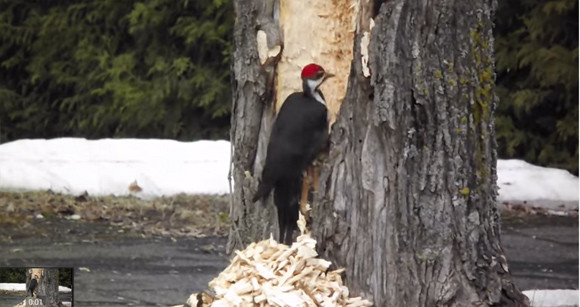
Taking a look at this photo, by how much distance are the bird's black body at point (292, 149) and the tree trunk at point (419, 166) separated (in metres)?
0.05

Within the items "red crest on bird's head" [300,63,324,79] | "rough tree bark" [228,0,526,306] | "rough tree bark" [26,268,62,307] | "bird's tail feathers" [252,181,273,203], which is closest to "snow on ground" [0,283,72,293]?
"rough tree bark" [26,268,62,307]

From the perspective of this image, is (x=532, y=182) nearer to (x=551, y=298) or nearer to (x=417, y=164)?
(x=551, y=298)

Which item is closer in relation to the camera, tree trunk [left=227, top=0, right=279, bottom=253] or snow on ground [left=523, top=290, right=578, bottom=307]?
tree trunk [left=227, top=0, right=279, bottom=253]

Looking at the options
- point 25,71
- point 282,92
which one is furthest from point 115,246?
point 282,92

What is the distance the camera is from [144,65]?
284 cm

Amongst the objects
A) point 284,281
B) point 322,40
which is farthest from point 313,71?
point 284,281

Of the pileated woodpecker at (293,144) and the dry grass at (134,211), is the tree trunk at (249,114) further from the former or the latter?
the dry grass at (134,211)

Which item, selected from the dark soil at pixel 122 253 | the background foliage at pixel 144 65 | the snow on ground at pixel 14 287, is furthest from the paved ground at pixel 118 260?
the snow on ground at pixel 14 287

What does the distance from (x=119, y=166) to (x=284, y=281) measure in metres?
1.18

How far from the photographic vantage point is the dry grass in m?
2.79

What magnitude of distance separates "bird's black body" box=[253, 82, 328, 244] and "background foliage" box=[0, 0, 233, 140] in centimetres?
96

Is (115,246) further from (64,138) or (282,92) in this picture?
(282,92)

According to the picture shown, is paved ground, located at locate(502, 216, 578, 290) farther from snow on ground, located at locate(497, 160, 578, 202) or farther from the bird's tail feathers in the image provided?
the bird's tail feathers

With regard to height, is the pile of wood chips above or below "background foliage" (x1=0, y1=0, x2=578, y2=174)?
below
